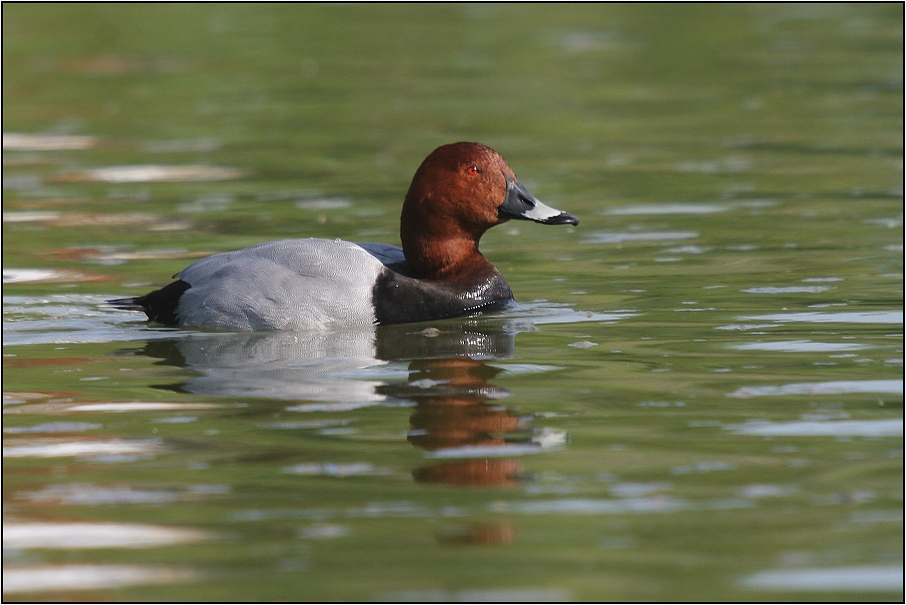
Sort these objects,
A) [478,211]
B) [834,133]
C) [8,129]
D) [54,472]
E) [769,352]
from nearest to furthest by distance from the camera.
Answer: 1. [54,472]
2. [769,352]
3. [478,211]
4. [834,133]
5. [8,129]

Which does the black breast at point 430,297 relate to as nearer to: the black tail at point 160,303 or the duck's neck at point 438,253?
the duck's neck at point 438,253

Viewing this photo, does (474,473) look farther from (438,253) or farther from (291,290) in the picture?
(438,253)

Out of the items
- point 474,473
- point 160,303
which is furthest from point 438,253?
point 474,473

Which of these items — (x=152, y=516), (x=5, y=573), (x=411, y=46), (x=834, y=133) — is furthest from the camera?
(x=411, y=46)

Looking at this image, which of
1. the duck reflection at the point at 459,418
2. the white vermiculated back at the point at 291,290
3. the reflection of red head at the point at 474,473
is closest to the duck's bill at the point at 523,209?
the white vermiculated back at the point at 291,290

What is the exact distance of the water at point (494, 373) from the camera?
13.8 ft

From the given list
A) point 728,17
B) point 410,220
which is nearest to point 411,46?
point 728,17

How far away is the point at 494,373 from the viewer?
6457 mm

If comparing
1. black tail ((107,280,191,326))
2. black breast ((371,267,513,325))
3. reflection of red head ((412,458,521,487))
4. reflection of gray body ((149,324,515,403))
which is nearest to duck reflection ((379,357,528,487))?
reflection of red head ((412,458,521,487))

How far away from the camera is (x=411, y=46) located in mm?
22281

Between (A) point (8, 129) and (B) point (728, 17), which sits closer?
(A) point (8, 129)

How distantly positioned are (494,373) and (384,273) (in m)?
1.45

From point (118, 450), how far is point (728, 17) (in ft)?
67.1

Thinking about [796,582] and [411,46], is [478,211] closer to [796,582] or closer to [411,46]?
[796,582]
